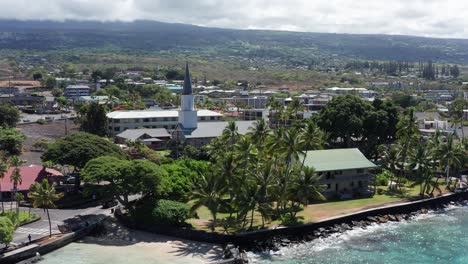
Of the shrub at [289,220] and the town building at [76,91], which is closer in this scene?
the shrub at [289,220]

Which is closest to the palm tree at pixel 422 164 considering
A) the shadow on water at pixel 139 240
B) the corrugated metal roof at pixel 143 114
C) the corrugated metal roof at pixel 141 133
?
the shadow on water at pixel 139 240

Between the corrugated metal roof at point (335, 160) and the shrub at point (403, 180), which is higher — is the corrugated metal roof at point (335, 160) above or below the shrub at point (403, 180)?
above

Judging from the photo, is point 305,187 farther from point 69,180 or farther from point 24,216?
point 69,180

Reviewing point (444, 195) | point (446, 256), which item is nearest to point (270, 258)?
point (446, 256)

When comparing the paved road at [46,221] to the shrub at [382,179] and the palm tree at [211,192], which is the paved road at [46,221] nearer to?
the palm tree at [211,192]

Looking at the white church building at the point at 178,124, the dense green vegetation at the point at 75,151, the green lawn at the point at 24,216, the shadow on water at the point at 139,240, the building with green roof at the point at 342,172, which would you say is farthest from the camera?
the white church building at the point at 178,124
